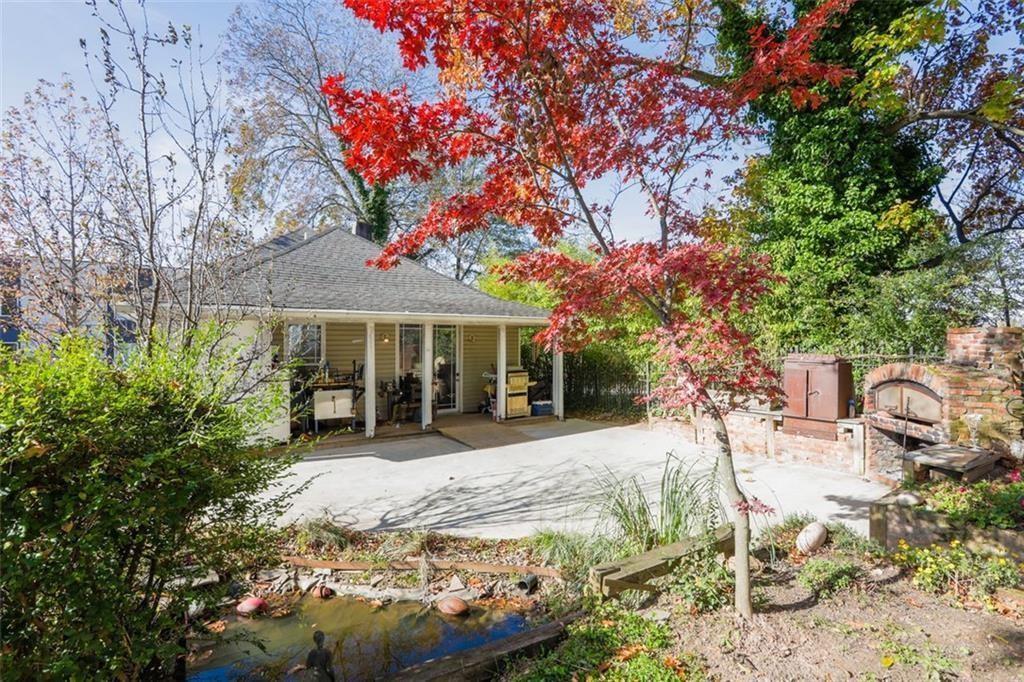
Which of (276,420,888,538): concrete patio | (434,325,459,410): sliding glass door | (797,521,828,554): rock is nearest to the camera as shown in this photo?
(797,521,828,554): rock

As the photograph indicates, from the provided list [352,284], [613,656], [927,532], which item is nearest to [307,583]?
[613,656]

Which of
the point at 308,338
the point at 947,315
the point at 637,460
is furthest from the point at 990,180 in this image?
the point at 308,338

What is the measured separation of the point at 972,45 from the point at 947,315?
660 centimetres

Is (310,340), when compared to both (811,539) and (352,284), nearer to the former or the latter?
(352,284)

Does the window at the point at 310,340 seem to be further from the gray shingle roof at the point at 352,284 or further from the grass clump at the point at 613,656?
the grass clump at the point at 613,656

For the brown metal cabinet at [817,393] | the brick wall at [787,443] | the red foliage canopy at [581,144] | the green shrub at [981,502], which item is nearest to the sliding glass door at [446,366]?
the brick wall at [787,443]

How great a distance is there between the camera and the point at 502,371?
11523 mm

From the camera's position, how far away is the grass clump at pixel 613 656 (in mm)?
2654

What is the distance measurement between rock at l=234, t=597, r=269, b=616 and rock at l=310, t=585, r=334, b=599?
351 mm

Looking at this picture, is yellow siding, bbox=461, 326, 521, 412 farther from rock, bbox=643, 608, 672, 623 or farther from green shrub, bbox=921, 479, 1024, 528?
rock, bbox=643, 608, 672, 623

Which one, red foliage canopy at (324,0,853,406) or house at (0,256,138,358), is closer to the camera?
red foliage canopy at (324,0,853,406)

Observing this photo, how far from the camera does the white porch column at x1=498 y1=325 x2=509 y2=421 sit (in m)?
11.4

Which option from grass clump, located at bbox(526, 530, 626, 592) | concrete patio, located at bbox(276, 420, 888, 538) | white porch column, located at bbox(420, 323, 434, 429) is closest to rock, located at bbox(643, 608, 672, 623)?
grass clump, located at bbox(526, 530, 626, 592)

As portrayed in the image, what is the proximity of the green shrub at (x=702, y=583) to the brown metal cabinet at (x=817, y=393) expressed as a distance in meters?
4.72
